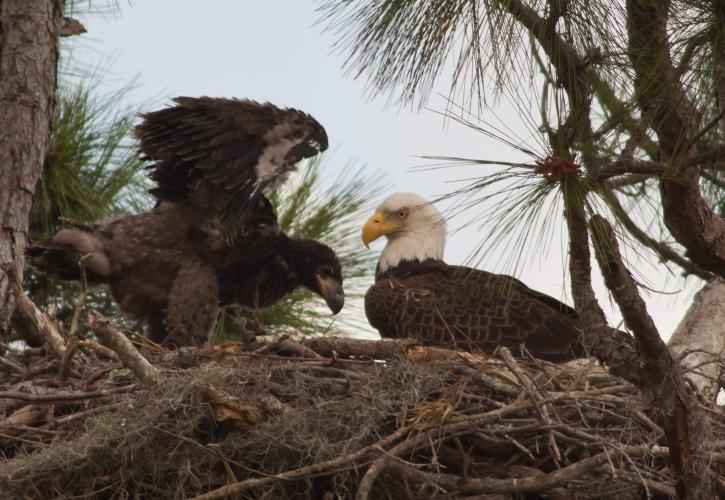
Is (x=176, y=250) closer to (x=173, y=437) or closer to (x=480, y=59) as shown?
(x=173, y=437)

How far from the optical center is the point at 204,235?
6070 millimetres

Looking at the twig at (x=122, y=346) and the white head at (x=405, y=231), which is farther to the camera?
the white head at (x=405, y=231)

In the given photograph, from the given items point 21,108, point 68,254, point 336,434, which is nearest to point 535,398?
point 336,434

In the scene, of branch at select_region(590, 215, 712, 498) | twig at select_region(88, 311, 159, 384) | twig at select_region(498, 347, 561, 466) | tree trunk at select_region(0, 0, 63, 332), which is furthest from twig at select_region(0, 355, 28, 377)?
branch at select_region(590, 215, 712, 498)

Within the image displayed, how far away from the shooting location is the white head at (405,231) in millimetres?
6344

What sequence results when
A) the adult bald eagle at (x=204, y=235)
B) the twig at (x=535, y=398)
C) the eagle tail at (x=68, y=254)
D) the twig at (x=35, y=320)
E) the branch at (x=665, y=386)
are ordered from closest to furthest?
the branch at (x=665, y=386) → the twig at (x=535, y=398) → the twig at (x=35, y=320) → the eagle tail at (x=68, y=254) → the adult bald eagle at (x=204, y=235)

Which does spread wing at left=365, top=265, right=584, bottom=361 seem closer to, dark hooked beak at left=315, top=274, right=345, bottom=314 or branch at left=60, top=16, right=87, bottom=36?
dark hooked beak at left=315, top=274, right=345, bottom=314

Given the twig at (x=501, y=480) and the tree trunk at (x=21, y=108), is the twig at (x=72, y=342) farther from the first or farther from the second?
the twig at (x=501, y=480)

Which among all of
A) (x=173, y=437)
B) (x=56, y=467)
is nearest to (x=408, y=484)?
(x=173, y=437)

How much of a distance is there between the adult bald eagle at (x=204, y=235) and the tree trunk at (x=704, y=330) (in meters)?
1.95

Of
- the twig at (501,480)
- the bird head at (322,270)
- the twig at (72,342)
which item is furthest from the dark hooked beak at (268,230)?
the twig at (501,480)

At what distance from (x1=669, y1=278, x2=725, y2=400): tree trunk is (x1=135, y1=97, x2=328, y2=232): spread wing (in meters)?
2.01

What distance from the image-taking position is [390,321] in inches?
219

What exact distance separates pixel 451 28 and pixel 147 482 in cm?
194
